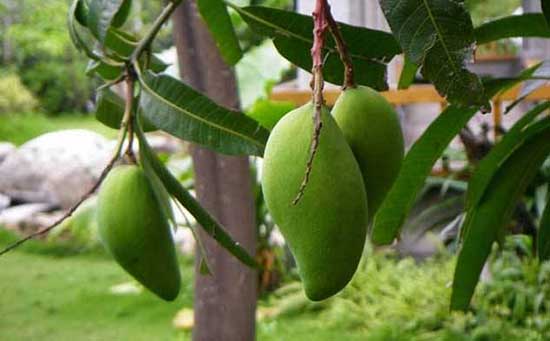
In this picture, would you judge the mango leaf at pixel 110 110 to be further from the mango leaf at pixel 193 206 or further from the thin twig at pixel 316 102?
the thin twig at pixel 316 102

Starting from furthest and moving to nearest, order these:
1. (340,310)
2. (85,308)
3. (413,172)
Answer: (85,308)
(340,310)
(413,172)

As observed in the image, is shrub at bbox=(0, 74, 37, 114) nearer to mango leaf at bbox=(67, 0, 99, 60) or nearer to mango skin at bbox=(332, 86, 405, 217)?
mango leaf at bbox=(67, 0, 99, 60)

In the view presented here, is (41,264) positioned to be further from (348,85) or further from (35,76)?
(35,76)

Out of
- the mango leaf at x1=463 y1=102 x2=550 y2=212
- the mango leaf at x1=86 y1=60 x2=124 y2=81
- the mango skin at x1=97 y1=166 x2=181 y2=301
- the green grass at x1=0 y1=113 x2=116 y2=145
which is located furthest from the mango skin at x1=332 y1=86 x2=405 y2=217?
the green grass at x1=0 y1=113 x2=116 y2=145

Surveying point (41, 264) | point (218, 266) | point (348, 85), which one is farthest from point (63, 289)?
point (348, 85)

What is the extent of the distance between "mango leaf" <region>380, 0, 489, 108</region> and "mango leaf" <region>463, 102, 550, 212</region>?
0.46 meters

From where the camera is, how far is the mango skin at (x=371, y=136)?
0.38 metres

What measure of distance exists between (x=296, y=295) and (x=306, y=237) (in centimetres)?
341

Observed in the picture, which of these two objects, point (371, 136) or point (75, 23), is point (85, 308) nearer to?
point (75, 23)

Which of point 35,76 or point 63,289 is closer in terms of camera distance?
point 63,289

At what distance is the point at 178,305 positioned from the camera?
156 inches

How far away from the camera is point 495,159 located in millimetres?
866

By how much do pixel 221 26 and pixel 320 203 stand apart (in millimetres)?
419

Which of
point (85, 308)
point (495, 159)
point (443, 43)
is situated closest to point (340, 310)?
point (85, 308)
